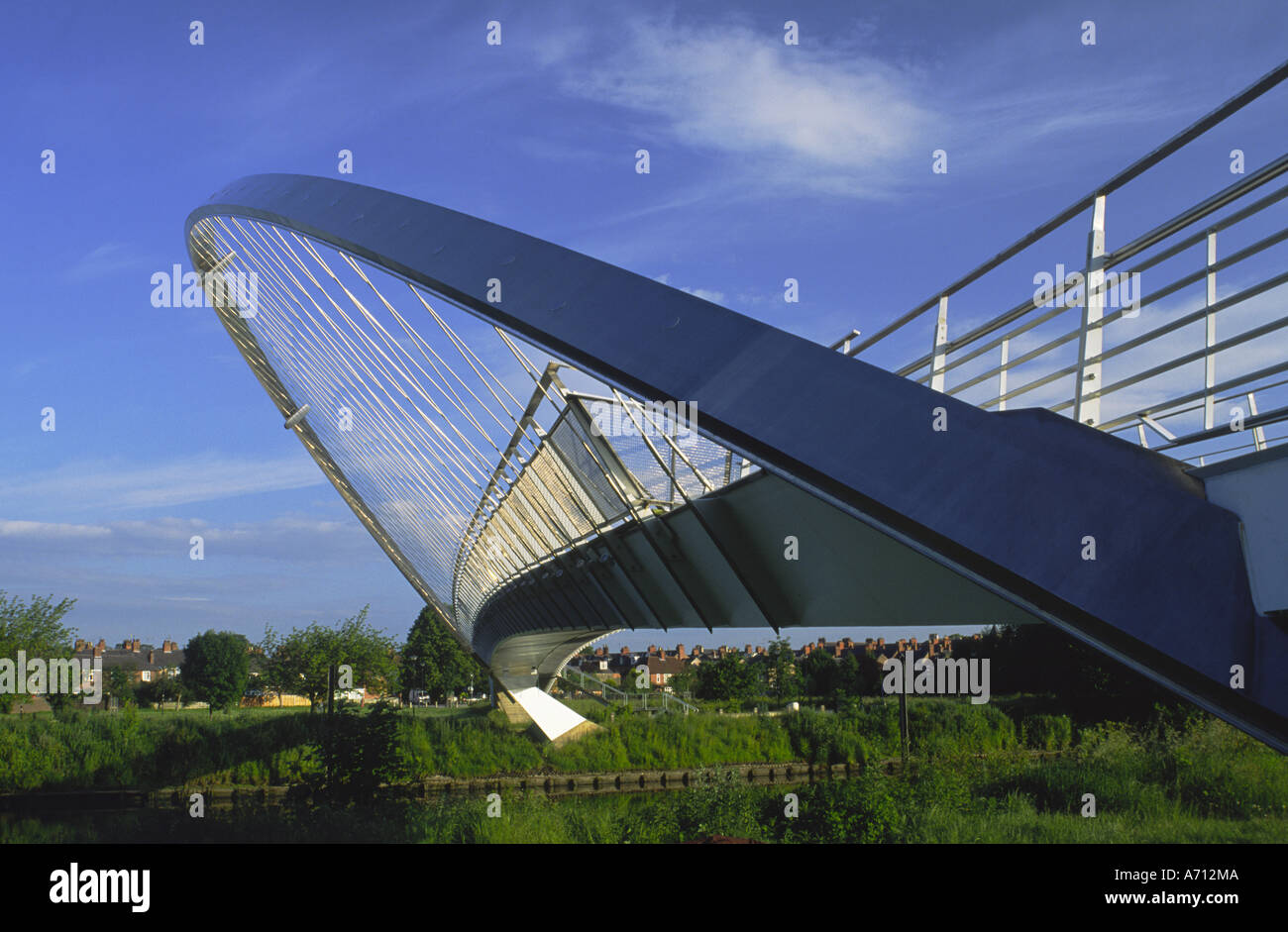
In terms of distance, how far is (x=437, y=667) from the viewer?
95.2 metres

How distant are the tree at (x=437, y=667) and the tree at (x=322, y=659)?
25344 millimetres

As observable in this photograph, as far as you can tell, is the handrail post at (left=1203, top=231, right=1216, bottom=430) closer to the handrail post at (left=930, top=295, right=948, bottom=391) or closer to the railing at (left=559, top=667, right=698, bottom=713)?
the handrail post at (left=930, top=295, right=948, bottom=391)

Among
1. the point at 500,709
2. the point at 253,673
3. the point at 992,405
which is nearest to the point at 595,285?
the point at 992,405

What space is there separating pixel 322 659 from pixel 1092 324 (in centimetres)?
6280

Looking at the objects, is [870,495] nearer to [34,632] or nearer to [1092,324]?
[1092,324]

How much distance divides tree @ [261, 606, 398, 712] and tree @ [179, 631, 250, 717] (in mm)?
40145

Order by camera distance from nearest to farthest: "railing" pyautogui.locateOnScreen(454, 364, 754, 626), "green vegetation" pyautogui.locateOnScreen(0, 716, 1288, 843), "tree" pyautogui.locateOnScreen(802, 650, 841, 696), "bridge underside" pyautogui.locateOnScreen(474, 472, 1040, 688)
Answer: "bridge underside" pyautogui.locateOnScreen(474, 472, 1040, 688) → "railing" pyautogui.locateOnScreen(454, 364, 754, 626) → "green vegetation" pyautogui.locateOnScreen(0, 716, 1288, 843) → "tree" pyautogui.locateOnScreen(802, 650, 841, 696)

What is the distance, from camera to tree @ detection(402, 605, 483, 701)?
9475 centimetres

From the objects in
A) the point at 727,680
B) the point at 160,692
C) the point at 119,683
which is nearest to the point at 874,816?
the point at 727,680

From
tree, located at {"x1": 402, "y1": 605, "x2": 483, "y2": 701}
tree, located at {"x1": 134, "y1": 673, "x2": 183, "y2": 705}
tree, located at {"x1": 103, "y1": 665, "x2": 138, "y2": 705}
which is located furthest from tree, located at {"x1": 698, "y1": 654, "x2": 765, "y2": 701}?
tree, located at {"x1": 103, "y1": 665, "x2": 138, "y2": 705}

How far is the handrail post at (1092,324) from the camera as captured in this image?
19.5ft

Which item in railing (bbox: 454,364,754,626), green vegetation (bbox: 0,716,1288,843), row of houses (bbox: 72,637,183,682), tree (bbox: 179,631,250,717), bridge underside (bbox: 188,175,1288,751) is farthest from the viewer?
row of houses (bbox: 72,637,183,682)
